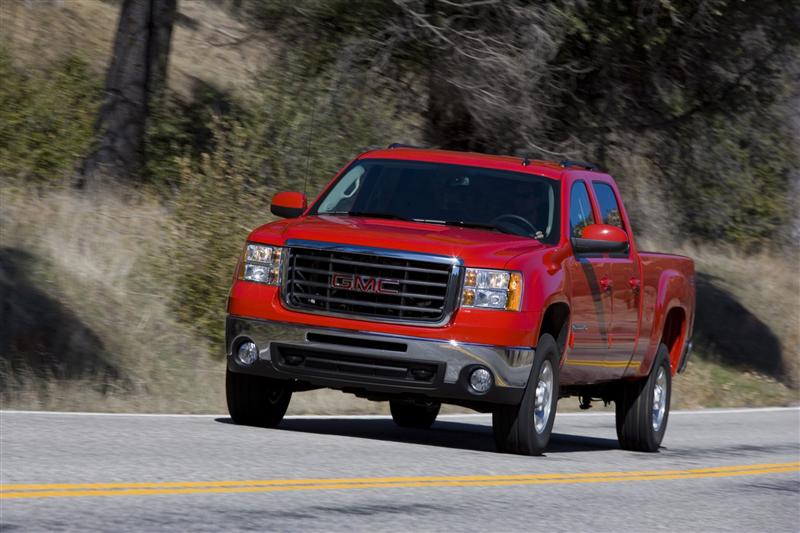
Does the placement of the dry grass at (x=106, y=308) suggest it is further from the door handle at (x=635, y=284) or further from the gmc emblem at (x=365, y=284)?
the door handle at (x=635, y=284)

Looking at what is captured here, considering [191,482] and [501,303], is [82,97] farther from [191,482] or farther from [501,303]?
[191,482]

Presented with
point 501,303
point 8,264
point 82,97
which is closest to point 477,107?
point 82,97

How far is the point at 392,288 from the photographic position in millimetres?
10039

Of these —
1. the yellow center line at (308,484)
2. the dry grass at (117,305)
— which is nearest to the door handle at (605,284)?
the yellow center line at (308,484)

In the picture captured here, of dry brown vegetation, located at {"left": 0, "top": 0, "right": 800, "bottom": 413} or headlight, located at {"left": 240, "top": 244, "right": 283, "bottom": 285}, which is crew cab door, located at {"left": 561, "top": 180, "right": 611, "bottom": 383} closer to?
headlight, located at {"left": 240, "top": 244, "right": 283, "bottom": 285}

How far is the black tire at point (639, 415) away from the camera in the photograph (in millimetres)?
12820

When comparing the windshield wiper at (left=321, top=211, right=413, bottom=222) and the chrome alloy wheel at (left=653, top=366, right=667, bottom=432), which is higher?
the windshield wiper at (left=321, top=211, right=413, bottom=222)

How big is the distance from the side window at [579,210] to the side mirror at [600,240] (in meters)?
0.19

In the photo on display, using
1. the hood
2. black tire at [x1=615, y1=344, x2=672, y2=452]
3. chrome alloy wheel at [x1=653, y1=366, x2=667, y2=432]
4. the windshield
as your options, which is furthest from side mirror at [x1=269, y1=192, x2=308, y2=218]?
chrome alloy wheel at [x1=653, y1=366, x2=667, y2=432]

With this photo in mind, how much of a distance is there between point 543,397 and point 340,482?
279 cm

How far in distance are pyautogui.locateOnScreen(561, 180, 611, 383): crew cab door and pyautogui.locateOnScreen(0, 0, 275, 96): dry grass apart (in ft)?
38.7

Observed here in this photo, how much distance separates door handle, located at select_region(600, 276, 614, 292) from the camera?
37.9ft

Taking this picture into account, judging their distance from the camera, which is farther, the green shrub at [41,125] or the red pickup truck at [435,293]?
the green shrub at [41,125]

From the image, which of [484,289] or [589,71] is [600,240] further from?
[589,71]
